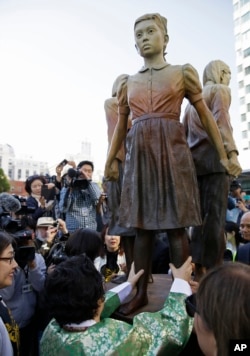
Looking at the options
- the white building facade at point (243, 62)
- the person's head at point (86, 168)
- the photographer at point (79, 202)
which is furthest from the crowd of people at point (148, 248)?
the white building facade at point (243, 62)

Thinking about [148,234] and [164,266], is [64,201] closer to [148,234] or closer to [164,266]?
[164,266]

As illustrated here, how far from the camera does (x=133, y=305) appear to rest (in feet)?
6.31

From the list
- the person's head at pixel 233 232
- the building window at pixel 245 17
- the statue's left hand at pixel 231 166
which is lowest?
the person's head at pixel 233 232

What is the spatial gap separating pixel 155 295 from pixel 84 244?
2.00 feet

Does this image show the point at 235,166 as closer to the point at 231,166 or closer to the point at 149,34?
the point at 231,166

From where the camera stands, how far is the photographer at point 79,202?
3736mm

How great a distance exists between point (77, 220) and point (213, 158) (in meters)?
1.89

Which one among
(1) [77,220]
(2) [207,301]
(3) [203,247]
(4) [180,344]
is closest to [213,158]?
(3) [203,247]

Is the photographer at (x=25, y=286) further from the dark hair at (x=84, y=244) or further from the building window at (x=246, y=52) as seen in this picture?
the building window at (x=246, y=52)

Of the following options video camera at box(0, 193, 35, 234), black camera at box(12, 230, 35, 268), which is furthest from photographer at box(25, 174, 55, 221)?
black camera at box(12, 230, 35, 268)

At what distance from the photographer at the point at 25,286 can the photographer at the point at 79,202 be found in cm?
142

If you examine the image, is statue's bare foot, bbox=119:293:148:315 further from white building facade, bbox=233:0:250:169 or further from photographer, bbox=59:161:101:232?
white building facade, bbox=233:0:250:169

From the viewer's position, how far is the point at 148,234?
6.71ft

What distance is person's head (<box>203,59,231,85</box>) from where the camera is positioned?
8.42 feet
